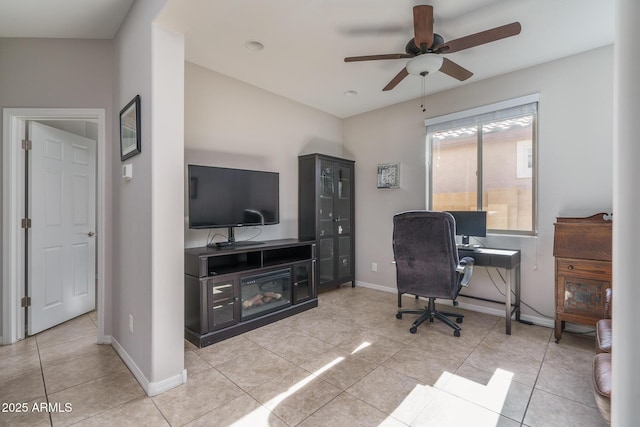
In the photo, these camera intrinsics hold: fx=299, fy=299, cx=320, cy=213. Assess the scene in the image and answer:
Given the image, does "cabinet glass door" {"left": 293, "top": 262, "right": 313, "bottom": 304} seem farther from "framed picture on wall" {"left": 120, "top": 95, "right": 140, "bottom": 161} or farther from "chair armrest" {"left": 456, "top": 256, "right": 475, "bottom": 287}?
"framed picture on wall" {"left": 120, "top": 95, "right": 140, "bottom": 161}

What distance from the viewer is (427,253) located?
2705 millimetres

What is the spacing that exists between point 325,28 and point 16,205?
3.04 m

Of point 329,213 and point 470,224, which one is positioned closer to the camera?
point 470,224

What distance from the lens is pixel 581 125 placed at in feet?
9.14

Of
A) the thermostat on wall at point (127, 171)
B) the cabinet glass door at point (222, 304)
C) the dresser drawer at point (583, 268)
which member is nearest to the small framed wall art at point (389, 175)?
the dresser drawer at point (583, 268)

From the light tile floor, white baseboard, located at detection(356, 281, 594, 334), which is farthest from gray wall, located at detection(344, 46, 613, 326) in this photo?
the light tile floor

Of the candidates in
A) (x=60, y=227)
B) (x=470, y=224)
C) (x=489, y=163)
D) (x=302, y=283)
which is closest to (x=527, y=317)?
(x=470, y=224)

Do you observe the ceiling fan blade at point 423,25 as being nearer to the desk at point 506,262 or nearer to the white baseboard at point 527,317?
the desk at point 506,262

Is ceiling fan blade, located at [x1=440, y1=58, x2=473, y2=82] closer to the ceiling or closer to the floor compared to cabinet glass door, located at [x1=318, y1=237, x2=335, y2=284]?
closer to the ceiling

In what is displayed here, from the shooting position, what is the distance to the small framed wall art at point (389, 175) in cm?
409

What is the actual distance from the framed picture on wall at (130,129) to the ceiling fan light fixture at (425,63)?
6.62ft

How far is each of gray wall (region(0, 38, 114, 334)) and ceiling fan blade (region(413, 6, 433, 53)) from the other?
2540 millimetres

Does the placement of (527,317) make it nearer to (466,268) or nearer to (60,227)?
(466,268)

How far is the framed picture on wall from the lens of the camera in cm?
205
